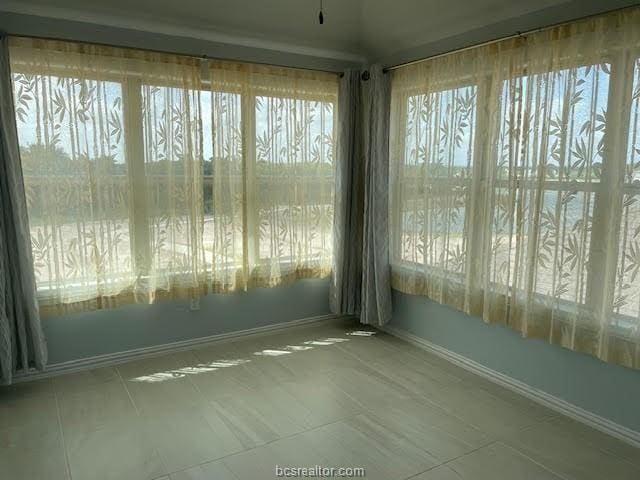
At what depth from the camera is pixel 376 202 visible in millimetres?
3682

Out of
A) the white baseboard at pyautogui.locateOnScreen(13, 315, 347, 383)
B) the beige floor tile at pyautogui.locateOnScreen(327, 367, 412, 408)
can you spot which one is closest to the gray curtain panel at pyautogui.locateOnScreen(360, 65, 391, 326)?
the white baseboard at pyautogui.locateOnScreen(13, 315, 347, 383)

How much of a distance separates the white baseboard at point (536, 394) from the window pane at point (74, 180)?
2.31 metres

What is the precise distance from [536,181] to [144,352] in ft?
9.20

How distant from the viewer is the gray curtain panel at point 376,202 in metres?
3.58

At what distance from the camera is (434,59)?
3184mm

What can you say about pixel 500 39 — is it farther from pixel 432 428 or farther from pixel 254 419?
pixel 254 419

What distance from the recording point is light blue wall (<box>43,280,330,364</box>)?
10.1 ft

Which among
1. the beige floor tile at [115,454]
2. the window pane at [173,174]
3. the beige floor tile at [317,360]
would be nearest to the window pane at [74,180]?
the window pane at [173,174]

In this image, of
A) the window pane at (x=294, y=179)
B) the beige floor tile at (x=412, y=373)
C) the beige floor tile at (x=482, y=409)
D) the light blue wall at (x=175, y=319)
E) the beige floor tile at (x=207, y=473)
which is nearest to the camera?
the beige floor tile at (x=207, y=473)

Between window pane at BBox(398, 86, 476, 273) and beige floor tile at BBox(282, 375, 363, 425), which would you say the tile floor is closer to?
beige floor tile at BBox(282, 375, 363, 425)

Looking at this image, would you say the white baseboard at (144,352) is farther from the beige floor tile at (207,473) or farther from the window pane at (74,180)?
the beige floor tile at (207,473)

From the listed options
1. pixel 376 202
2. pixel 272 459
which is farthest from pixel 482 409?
pixel 376 202

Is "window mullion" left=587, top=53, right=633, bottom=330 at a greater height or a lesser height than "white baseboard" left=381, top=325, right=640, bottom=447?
greater

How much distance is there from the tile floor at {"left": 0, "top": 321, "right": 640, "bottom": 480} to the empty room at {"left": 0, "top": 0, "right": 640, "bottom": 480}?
16 mm
